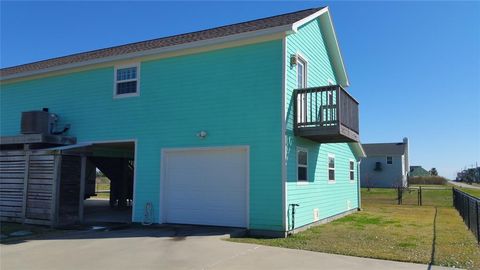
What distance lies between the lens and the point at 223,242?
9.61m

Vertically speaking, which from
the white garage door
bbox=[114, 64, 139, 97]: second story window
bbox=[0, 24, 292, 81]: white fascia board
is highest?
bbox=[0, 24, 292, 81]: white fascia board

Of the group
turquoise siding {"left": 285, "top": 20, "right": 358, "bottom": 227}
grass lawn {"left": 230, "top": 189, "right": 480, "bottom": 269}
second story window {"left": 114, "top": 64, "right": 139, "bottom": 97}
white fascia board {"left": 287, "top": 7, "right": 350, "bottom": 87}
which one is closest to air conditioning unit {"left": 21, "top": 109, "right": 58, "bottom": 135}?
second story window {"left": 114, "top": 64, "right": 139, "bottom": 97}

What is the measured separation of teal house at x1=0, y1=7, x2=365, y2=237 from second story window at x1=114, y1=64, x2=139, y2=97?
0.03 metres

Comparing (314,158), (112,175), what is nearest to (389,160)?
(112,175)

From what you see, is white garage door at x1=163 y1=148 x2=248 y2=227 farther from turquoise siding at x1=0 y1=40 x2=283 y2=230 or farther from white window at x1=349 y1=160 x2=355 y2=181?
white window at x1=349 y1=160 x2=355 y2=181

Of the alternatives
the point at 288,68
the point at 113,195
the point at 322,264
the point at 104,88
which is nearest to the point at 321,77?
the point at 288,68

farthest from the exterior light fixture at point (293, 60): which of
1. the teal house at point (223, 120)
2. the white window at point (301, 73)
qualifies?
the white window at point (301, 73)

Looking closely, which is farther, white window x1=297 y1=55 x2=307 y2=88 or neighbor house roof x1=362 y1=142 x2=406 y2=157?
neighbor house roof x1=362 y1=142 x2=406 y2=157

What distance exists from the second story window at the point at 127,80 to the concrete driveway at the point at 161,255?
513 centimetres

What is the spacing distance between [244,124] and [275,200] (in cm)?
223

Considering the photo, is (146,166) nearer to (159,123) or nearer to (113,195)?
(159,123)

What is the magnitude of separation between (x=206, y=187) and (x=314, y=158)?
375 cm

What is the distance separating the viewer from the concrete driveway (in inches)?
292

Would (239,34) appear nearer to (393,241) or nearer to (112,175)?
(393,241)
